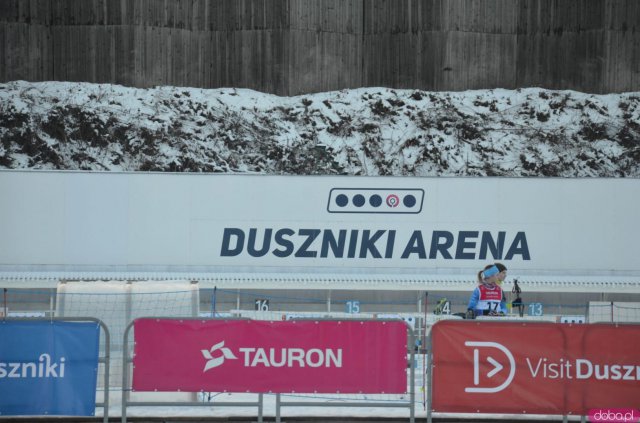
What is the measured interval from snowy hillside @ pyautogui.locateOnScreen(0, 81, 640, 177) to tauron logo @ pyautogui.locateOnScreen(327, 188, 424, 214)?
11805 millimetres

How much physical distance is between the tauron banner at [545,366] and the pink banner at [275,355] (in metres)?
0.66

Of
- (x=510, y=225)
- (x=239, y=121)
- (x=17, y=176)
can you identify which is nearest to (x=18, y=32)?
(x=239, y=121)

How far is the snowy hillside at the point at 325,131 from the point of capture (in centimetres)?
2827

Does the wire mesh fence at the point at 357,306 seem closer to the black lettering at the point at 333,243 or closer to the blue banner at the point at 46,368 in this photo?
the black lettering at the point at 333,243

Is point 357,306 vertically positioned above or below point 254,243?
below

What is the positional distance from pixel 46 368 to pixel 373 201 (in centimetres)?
880

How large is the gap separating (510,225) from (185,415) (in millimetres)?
9132

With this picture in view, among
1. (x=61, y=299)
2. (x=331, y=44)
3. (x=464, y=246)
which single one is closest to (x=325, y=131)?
(x=331, y=44)

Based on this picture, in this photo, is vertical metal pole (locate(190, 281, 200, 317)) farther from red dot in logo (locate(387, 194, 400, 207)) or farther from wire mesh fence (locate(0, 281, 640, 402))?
red dot in logo (locate(387, 194, 400, 207))

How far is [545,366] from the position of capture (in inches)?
320

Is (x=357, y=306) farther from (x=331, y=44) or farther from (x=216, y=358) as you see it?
(x=331, y=44)

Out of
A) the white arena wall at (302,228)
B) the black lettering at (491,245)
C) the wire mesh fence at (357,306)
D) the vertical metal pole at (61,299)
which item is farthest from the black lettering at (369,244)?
the vertical metal pole at (61,299)

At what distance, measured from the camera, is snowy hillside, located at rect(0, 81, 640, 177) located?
28.3m

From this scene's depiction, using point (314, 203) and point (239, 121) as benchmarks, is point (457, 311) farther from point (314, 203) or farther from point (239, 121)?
point (239, 121)
